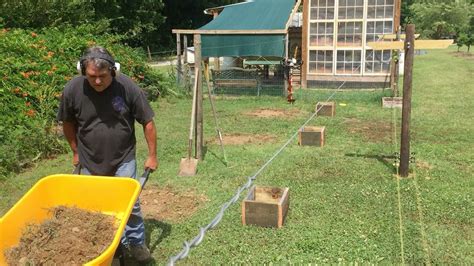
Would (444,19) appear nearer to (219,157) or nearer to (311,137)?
(311,137)

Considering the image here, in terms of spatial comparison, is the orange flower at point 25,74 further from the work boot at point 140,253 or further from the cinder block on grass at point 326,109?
the cinder block on grass at point 326,109

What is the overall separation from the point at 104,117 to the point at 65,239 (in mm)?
1032

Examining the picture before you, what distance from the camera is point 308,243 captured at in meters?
4.43

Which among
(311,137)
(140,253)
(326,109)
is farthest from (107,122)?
(326,109)

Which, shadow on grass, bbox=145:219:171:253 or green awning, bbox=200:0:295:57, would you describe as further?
green awning, bbox=200:0:295:57

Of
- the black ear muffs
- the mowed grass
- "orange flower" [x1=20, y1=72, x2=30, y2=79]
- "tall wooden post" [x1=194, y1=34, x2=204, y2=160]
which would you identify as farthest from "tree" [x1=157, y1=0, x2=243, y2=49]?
the black ear muffs

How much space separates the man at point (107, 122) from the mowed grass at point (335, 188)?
1.03m

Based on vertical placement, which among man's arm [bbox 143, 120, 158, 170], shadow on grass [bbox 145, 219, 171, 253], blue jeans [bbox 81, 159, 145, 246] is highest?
man's arm [bbox 143, 120, 158, 170]

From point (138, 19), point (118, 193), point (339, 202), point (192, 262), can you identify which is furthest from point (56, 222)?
point (138, 19)

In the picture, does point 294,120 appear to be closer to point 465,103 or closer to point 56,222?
point 465,103

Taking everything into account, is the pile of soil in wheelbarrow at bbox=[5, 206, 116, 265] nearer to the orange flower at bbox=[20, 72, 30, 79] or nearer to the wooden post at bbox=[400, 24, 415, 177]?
the wooden post at bbox=[400, 24, 415, 177]

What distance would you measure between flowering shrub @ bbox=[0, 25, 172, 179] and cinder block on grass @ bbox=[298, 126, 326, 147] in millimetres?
4128

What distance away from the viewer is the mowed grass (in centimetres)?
435

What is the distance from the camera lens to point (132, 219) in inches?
147
